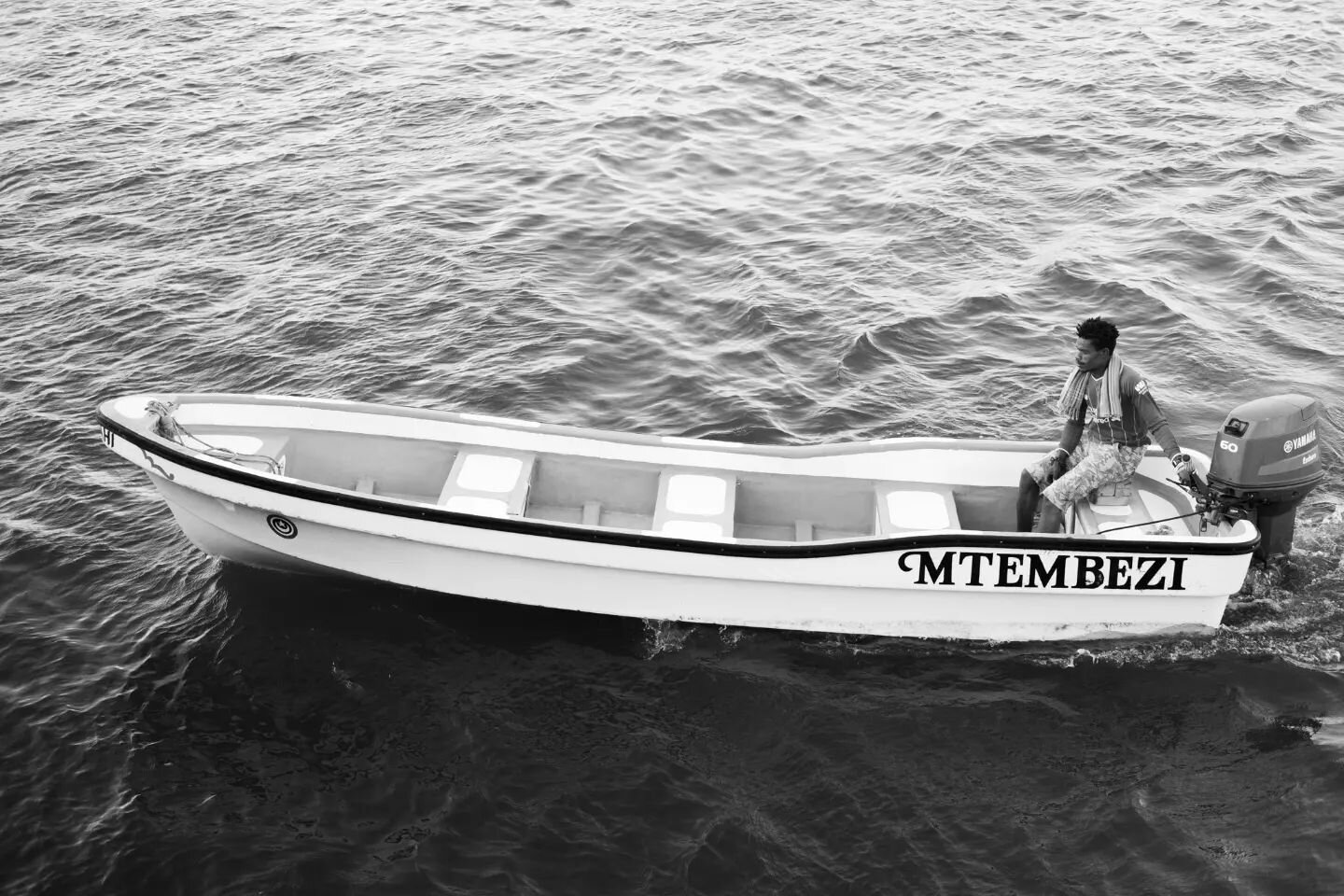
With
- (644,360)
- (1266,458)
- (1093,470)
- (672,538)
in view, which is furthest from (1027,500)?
(644,360)

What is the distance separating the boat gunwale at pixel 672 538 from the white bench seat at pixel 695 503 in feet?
1.25

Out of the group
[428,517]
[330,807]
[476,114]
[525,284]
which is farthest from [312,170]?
[330,807]

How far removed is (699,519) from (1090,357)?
3.18 metres

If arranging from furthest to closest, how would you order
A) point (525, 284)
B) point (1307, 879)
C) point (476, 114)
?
point (476, 114) < point (525, 284) < point (1307, 879)

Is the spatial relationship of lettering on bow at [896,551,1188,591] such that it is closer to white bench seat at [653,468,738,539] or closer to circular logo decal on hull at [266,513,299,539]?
white bench seat at [653,468,738,539]

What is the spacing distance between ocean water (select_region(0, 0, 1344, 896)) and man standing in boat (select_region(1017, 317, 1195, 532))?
126 centimetres

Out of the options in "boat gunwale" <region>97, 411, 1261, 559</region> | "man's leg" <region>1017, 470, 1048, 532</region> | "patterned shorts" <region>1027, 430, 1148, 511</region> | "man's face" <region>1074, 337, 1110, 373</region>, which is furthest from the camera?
"man's leg" <region>1017, 470, 1048, 532</region>

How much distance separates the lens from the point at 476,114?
20.4 metres

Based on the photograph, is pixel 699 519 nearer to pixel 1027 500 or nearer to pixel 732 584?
pixel 732 584

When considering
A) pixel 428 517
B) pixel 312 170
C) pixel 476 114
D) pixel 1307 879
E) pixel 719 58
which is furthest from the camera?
pixel 719 58

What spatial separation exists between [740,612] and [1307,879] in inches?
164

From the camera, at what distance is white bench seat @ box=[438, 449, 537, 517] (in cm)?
989

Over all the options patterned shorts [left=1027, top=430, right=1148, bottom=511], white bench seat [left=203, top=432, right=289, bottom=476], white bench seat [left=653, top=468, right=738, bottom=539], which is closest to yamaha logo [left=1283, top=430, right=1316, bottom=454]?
patterned shorts [left=1027, top=430, right=1148, bottom=511]

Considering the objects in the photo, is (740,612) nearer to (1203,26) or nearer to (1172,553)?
(1172,553)
